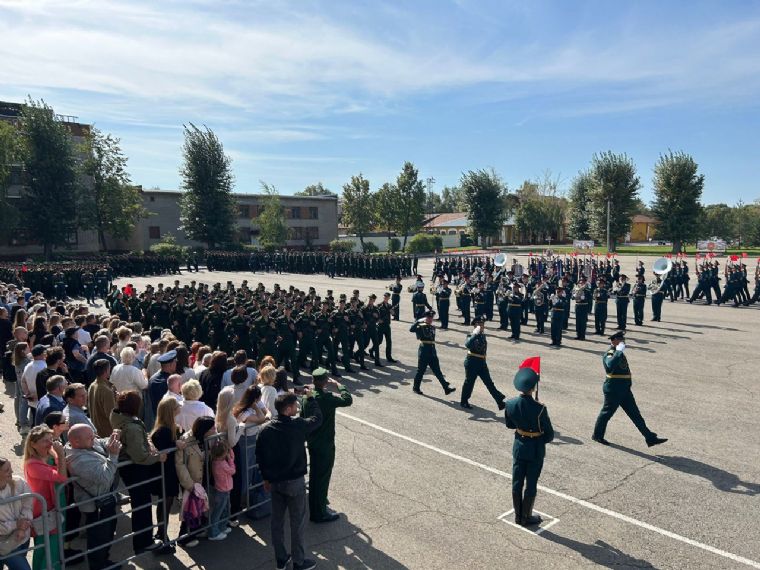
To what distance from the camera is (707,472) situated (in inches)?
291

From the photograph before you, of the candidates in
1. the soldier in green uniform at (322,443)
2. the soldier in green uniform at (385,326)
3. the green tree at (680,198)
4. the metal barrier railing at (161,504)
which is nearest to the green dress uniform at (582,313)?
the soldier in green uniform at (385,326)

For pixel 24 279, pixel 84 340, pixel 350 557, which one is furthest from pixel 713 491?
pixel 24 279

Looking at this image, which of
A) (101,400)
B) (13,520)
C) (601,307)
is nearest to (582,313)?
(601,307)

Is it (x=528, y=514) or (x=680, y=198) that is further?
(x=680, y=198)

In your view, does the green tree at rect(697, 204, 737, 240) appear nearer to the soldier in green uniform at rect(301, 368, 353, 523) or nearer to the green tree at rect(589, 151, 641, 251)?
the green tree at rect(589, 151, 641, 251)

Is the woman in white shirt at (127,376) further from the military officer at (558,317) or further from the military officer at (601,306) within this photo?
the military officer at (601,306)

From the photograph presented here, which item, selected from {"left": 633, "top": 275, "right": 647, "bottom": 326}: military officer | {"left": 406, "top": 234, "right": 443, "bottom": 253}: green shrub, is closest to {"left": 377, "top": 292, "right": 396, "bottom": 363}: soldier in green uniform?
{"left": 633, "top": 275, "right": 647, "bottom": 326}: military officer

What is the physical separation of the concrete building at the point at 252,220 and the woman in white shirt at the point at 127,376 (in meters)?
54.6

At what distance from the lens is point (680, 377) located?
1223 centimetres

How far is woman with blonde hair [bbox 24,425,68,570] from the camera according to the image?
15.1 ft

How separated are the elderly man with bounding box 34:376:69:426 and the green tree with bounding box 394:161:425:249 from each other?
63.5 metres

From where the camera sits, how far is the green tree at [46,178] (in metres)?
47.0

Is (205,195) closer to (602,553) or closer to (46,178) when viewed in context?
(46,178)

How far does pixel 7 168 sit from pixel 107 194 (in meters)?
7.99
